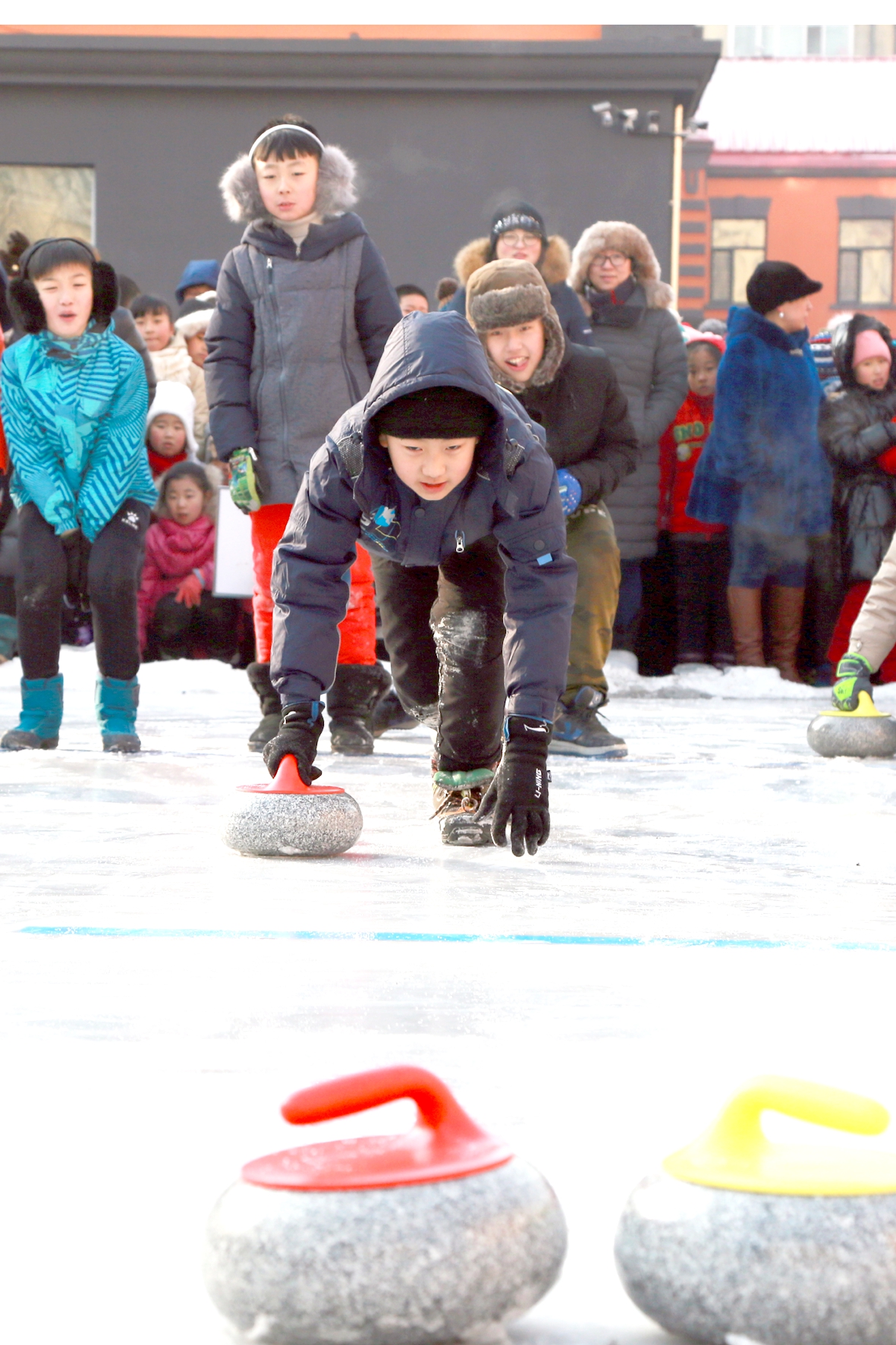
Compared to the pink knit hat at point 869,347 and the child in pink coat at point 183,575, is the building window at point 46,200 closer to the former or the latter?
the child in pink coat at point 183,575

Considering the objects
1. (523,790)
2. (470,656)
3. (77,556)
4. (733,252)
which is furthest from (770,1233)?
(733,252)

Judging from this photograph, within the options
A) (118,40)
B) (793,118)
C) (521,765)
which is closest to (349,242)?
(521,765)

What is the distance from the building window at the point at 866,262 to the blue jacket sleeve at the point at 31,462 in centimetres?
2414

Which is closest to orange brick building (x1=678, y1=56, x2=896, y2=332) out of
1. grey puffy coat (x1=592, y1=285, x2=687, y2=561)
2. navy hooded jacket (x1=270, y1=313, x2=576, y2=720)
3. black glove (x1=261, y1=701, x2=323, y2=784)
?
grey puffy coat (x1=592, y1=285, x2=687, y2=561)

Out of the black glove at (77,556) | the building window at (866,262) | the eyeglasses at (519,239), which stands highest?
the building window at (866,262)

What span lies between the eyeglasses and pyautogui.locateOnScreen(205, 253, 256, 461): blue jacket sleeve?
4.58 feet

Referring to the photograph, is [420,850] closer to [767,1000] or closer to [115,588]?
[767,1000]

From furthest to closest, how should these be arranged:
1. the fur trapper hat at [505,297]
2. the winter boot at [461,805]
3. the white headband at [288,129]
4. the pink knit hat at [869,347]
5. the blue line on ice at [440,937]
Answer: the pink knit hat at [869,347] → the white headband at [288,129] → the fur trapper hat at [505,297] → the winter boot at [461,805] → the blue line on ice at [440,937]

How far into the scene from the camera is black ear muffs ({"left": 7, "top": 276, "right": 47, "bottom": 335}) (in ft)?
17.0

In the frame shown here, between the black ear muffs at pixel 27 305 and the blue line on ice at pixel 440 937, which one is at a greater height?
the black ear muffs at pixel 27 305

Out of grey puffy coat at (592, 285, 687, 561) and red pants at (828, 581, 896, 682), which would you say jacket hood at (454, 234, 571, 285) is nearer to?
grey puffy coat at (592, 285, 687, 561)

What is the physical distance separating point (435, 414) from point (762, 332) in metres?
4.70

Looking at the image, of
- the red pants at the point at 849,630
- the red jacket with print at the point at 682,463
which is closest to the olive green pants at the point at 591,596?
the red jacket with print at the point at 682,463

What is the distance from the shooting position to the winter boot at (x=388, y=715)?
19.0 ft
